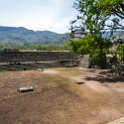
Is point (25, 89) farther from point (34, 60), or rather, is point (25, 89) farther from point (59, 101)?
point (34, 60)

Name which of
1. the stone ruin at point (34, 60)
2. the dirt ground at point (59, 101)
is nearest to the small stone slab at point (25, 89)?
the dirt ground at point (59, 101)

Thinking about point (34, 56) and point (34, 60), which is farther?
point (34, 56)

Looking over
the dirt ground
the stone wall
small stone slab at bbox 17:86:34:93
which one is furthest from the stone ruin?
small stone slab at bbox 17:86:34:93

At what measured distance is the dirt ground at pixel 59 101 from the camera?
42.7 feet

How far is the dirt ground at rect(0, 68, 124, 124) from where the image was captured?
1302 centimetres

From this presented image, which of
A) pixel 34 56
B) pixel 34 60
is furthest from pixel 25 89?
pixel 34 56

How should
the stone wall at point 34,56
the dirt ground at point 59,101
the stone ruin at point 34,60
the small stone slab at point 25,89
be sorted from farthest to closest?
the stone wall at point 34,56 → the stone ruin at point 34,60 → the small stone slab at point 25,89 → the dirt ground at point 59,101

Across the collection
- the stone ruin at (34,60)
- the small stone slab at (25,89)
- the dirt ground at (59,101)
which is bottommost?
the dirt ground at (59,101)

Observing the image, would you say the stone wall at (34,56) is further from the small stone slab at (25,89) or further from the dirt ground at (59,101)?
the small stone slab at (25,89)

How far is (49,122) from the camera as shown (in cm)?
1250

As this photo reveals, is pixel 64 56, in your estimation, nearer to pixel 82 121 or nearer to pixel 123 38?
pixel 123 38

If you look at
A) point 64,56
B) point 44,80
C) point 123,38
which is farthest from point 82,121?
point 64,56

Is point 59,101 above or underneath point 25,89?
underneath

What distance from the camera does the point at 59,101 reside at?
51.0ft
